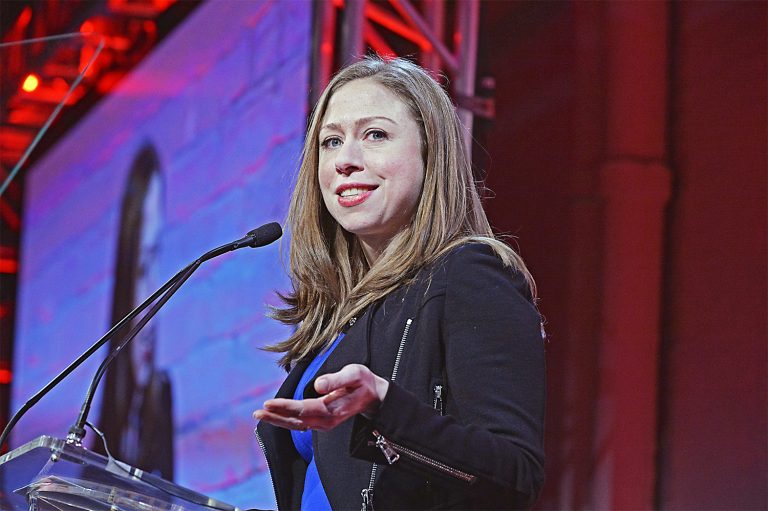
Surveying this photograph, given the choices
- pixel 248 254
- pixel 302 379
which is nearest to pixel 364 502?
pixel 302 379

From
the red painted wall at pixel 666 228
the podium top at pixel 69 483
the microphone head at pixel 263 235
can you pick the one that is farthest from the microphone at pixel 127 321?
the red painted wall at pixel 666 228

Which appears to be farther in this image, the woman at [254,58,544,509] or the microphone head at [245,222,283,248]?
the microphone head at [245,222,283,248]

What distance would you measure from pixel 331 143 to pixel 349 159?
117mm

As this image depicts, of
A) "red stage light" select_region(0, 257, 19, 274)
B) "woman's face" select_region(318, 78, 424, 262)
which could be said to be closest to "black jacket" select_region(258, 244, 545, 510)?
"woman's face" select_region(318, 78, 424, 262)

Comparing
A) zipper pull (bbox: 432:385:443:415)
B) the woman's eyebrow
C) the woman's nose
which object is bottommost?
zipper pull (bbox: 432:385:443:415)

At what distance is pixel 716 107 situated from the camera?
360 cm

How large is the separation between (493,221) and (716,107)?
3.08 ft

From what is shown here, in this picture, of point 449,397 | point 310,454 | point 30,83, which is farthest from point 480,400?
point 30,83

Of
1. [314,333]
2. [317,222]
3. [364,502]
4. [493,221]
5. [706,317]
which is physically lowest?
[364,502]

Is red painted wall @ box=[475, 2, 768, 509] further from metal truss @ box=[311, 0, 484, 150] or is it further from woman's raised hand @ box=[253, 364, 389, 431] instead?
woman's raised hand @ box=[253, 364, 389, 431]

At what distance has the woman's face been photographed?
5.44 feet

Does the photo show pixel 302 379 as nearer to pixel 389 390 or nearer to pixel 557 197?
pixel 389 390

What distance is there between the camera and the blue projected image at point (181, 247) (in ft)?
12.1

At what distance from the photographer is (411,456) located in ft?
4.14
